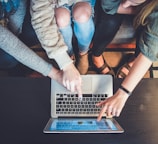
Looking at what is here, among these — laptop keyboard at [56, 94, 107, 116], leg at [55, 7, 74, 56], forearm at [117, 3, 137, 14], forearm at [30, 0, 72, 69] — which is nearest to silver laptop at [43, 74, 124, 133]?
laptop keyboard at [56, 94, 107, 116]

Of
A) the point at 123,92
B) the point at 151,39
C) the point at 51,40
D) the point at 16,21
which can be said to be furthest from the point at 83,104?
the point at 16,21

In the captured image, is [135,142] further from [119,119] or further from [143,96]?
[143,96]

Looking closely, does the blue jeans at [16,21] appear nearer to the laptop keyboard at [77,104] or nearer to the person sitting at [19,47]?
the person sitting at [19,47]

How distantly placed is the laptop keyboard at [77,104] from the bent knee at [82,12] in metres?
0.37

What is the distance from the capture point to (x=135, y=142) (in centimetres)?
89

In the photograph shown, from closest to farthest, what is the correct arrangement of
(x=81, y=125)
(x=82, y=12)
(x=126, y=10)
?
(x=81, y=125) → (x=82, y=12) → (x=126, y=10)

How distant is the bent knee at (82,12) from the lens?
3.90 feet

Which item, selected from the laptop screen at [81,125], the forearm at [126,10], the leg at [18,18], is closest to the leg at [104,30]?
the forearm at [126,10]

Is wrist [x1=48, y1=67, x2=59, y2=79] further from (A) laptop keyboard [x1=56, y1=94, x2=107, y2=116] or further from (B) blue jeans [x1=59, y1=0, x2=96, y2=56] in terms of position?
(B) blue jeans [x1=59, y1=0, x2=96, y2=56]

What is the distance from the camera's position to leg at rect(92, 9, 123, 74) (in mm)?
1340

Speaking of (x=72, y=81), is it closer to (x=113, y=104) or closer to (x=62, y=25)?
(x=113, y=104)

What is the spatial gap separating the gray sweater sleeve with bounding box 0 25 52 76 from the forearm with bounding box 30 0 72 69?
61mm

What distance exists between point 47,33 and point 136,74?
1.22 ft

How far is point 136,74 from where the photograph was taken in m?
1.04
